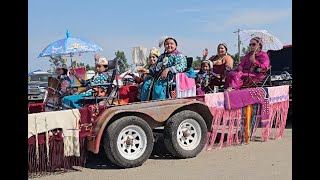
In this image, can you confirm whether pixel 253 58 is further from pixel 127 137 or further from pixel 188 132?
pixel 127 137

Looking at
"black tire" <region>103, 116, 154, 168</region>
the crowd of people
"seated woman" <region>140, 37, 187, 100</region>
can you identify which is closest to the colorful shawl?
the crowd of people

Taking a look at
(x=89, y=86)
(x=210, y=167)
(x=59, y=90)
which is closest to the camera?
(x=210, y=167)

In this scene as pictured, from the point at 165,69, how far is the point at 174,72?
0.18 meters

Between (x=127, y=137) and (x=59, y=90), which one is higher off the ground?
(x=59, y=90)

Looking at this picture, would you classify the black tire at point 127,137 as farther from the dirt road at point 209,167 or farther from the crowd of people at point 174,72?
the crowd of people at point 174,72

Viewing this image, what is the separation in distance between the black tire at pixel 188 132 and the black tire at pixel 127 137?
1.20 feet

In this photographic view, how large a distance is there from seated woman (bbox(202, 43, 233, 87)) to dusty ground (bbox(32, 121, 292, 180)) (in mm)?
2223

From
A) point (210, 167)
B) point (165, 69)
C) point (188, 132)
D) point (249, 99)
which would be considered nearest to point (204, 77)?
point (249, 99)

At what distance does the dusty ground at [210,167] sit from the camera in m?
5.13

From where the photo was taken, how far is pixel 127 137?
18.5ft

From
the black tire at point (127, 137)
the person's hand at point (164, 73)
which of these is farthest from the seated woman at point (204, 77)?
the black tire at point (127, 137)
